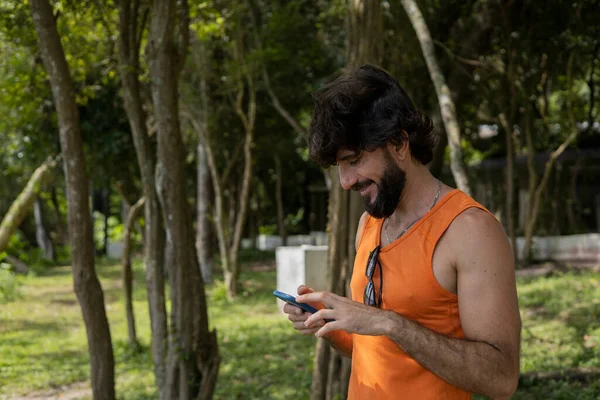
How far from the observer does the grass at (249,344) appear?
25.6ft

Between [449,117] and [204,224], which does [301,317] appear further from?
[204,224]

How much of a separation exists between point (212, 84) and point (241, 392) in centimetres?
912

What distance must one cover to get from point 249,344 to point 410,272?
8296mm

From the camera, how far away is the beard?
2.23 m

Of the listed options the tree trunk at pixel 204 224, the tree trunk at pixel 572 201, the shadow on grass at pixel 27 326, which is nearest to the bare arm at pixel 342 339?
the shadow on grass at pixel 27 326

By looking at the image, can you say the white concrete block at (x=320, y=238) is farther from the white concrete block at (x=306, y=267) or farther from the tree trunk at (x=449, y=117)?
the tree trunk at (x=449, y=117)

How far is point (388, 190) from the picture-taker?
2.23 meters

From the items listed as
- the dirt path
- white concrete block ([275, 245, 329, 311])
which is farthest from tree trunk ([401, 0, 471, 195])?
white concrete block ([275, 245, 329, 311])

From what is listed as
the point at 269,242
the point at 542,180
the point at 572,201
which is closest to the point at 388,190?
the point at 542,180

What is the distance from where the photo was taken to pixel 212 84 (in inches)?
622

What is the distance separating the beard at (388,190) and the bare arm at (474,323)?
219 millimetres

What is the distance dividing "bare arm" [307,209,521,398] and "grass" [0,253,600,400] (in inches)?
190

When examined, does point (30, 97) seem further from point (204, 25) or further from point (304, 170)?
point (304, 170)

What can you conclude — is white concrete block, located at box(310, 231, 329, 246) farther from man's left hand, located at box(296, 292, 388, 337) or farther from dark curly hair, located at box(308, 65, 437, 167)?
man's left hand, located at box(296, 292, 388, 337)
